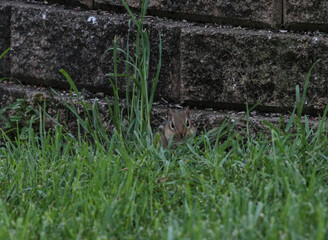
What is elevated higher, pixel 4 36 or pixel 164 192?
pixel 4 36

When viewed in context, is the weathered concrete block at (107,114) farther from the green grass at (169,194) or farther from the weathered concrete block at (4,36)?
the green grass at (169,194)

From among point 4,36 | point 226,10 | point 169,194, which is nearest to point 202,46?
point 226,10

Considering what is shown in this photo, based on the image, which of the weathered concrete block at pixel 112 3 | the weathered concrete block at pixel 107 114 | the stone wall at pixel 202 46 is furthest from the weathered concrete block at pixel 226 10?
the weathered concrete block at pixel 107 114

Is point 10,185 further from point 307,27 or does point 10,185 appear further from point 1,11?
point 307,27

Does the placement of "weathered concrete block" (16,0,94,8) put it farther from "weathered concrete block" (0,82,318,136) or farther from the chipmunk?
the chipmunk

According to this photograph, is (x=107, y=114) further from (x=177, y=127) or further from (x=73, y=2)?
(x=73, y=2)

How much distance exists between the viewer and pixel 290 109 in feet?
12.0

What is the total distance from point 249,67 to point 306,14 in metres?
0.49

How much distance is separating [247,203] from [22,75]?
90.5 inches

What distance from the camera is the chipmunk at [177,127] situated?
3.52 m

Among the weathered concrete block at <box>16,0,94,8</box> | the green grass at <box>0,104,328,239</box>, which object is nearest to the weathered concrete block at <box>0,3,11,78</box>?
the weathered concrete block at <box>16,0,94,8</box>

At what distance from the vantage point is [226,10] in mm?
3684

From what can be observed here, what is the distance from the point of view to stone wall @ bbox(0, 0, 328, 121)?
11.8 ft

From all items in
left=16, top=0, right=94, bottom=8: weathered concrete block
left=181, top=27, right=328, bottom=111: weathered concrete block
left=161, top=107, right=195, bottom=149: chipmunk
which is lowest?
left=161, top=107, right=195, bottom=149: chipmunk
